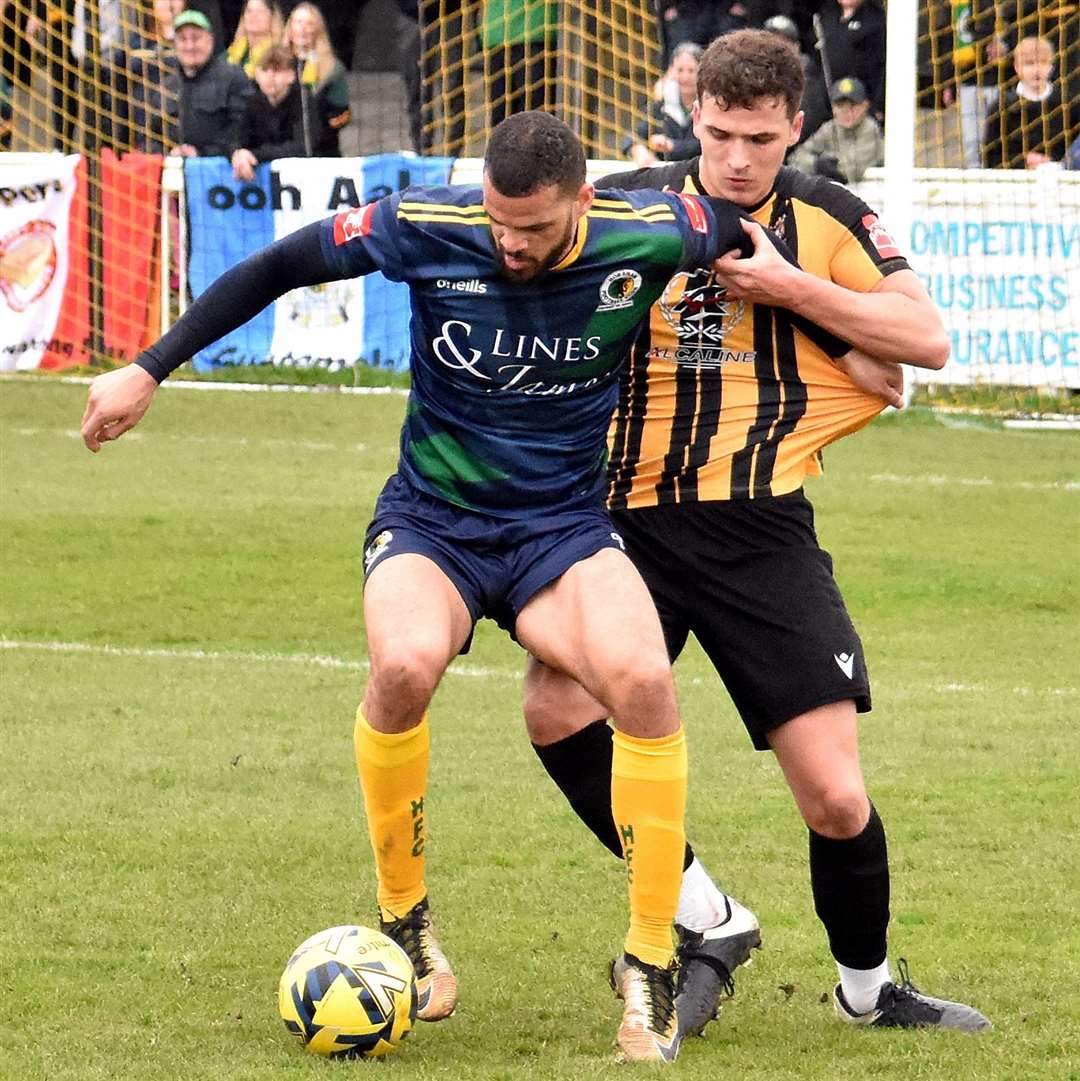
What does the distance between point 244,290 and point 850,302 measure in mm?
1394

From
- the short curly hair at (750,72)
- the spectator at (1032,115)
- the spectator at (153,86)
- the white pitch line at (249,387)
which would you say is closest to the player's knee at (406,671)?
the short curly hair at (750,72)

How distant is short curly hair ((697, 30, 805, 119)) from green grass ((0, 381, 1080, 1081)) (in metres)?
2.14

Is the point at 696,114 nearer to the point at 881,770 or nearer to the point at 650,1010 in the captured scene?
the point at 650,1010

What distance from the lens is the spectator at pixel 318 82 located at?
18.3 m

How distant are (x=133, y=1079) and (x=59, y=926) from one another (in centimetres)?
132

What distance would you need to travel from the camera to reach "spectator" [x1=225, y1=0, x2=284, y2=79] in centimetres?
1844

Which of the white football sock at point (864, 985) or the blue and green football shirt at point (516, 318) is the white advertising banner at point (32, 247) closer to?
the blue and green football shirt at point (516, 318)

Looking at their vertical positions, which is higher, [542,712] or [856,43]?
[856,43]

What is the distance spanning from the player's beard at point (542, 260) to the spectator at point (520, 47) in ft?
44.3

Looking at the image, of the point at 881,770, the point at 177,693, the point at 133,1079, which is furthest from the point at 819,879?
the point at 177,693

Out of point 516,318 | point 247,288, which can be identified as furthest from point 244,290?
point 516,318

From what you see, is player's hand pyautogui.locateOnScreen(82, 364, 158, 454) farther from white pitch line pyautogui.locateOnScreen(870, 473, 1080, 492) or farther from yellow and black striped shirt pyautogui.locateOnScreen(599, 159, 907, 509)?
A: white pitch line pyautogui.locateOnScreen(870, 473, 1080, 492)

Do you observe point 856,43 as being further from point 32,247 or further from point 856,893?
point 856,893

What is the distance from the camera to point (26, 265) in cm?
1702
